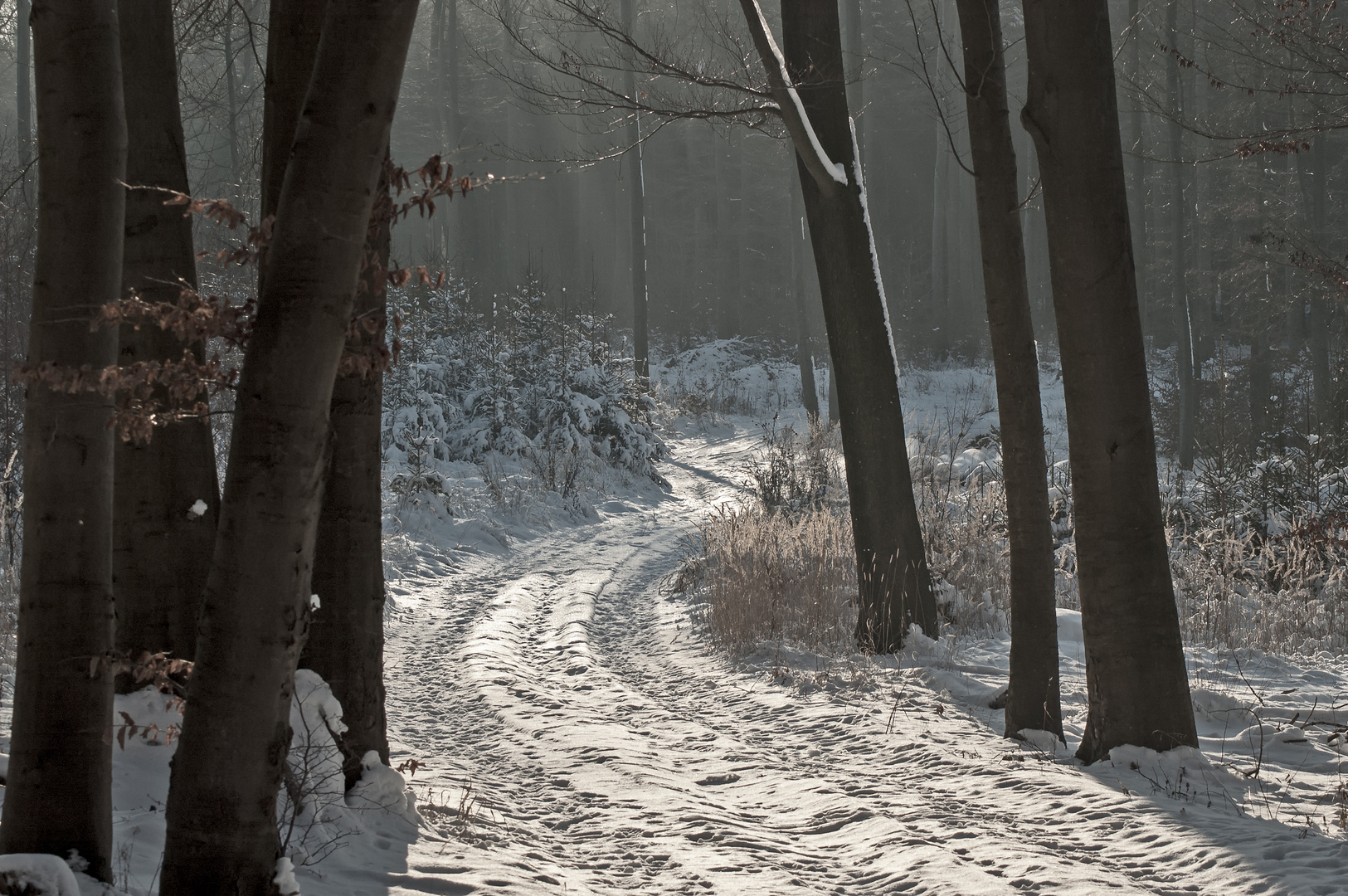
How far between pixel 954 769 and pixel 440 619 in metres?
4.64

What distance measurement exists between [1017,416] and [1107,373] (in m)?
0.88

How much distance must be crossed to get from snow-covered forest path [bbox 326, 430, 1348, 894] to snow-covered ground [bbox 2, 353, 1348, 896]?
0.05ft

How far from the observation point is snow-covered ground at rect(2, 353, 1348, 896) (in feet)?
10.4

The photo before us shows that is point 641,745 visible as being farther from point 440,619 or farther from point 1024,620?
point 440,619

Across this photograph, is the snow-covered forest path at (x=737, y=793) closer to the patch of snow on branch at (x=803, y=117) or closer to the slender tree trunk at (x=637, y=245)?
the patch of snow on branch at (x=803, y=117)

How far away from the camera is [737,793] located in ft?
14.3

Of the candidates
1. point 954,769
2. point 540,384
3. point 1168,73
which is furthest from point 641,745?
point 1168,73

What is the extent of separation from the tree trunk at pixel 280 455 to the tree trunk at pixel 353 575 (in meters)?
1.31

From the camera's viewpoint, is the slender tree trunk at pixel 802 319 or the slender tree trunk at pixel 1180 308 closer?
the slender tree trunk at pixel 1180 308

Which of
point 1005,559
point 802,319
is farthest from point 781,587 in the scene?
point 802,319

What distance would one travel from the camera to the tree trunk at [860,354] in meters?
6.67

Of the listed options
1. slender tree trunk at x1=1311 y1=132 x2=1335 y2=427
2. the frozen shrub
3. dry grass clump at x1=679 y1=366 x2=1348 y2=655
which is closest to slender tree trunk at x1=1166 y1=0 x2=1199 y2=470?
slender tree trunk at x1=1311 y1=132 x2=1335 y2=427

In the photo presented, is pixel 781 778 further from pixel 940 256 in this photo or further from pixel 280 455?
pixel 940 256

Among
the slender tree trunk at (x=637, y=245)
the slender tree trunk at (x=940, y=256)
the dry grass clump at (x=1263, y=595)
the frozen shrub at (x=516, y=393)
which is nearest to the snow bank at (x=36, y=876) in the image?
the dry grass clump at (x=1263, y=595)
